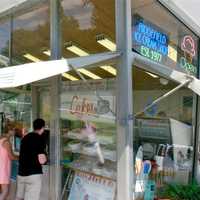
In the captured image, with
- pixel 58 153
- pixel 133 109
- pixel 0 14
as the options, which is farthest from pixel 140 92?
pixel 0 14

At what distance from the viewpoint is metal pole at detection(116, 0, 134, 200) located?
17.0 ft

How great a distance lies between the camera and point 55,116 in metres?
6.38

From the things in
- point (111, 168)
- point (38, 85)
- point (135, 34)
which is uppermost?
point (135, 34)

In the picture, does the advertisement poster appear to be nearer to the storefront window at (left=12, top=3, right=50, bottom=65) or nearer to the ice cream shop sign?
the ice cream shop sign

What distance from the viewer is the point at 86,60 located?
4.96 metres

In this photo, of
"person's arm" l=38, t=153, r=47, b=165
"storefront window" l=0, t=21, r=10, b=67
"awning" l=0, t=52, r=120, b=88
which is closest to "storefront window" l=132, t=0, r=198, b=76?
"awning" l=0, t=52, r=120, b=88

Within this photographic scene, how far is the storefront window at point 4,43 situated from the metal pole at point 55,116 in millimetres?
1864

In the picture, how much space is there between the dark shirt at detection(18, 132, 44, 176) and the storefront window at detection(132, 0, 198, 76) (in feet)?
6.52

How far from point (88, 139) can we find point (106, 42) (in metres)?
1.44

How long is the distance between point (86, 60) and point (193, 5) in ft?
8.09

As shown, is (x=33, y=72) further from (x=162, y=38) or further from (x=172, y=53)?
(x=172, y=53)

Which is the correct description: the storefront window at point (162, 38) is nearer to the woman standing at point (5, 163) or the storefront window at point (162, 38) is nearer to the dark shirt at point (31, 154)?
the dark shirt at point (31, 154)

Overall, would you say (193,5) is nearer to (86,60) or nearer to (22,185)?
(86,60)

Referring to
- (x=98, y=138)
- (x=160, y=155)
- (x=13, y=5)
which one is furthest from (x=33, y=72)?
(x=13, y=5)
